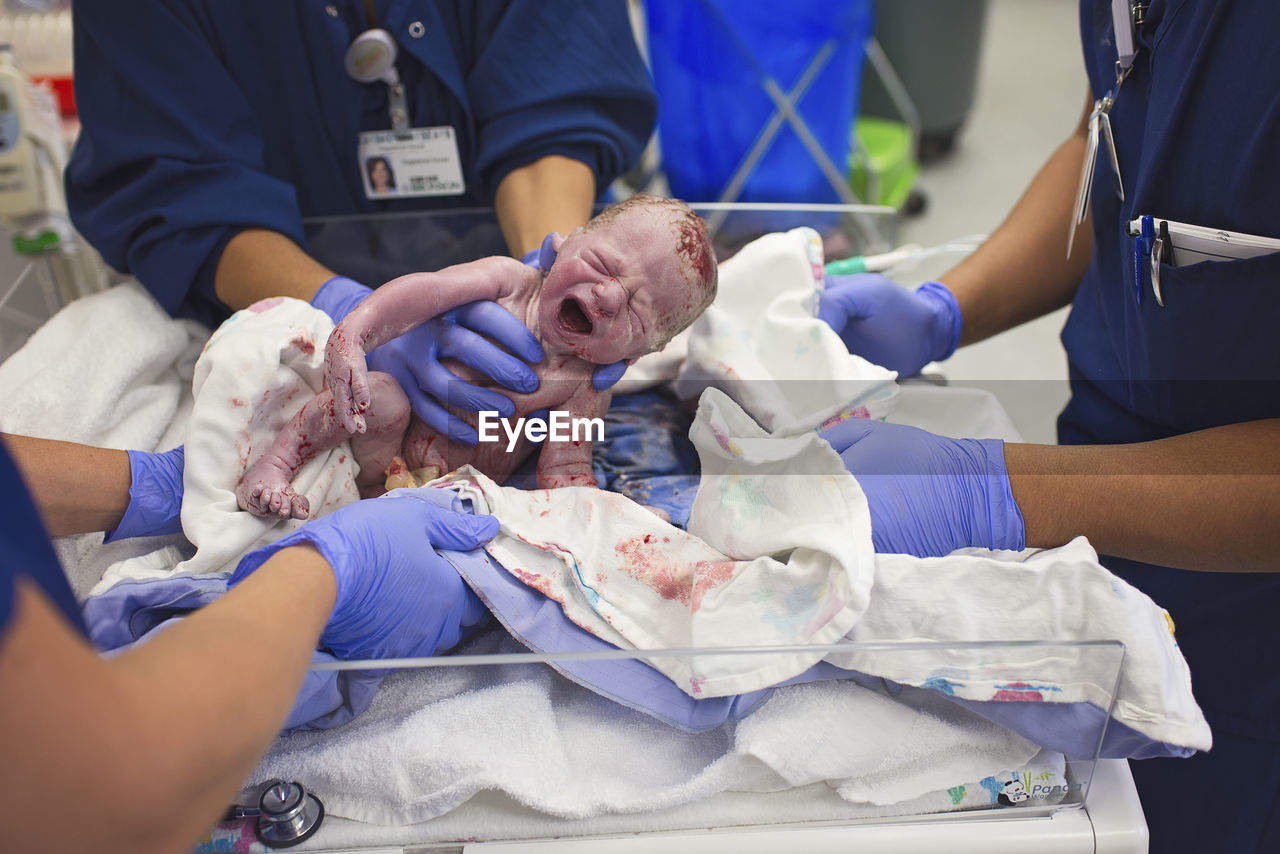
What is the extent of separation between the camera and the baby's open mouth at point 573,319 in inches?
37.4

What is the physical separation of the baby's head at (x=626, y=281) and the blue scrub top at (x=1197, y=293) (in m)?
0.46

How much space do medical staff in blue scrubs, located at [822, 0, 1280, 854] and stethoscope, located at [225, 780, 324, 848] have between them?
55cm

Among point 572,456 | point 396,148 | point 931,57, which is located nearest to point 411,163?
point 396,148

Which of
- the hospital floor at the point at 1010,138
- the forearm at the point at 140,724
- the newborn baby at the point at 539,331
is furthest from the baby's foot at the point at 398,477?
the hospital floor at the point at 1010,138

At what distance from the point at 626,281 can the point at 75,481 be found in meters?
0.58

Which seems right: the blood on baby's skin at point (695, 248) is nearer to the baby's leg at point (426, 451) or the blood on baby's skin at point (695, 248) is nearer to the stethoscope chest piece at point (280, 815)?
the baby's leg at point (426, 451)

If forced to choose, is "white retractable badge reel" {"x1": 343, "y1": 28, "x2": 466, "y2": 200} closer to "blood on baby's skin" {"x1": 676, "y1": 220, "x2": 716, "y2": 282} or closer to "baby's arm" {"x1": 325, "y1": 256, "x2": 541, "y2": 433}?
"baby's arm" {"x1": 325, "y1": 256, "x2": 541, "y2": 433}

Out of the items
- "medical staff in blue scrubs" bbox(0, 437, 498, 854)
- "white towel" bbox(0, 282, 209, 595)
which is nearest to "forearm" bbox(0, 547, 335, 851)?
"medical staff in blue scrubs" bbox(0, 437, 498, 854)

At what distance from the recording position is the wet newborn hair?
95 centimetres

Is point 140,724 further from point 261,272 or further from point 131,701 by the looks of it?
point 261,272

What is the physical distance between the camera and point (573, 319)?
3.13ft

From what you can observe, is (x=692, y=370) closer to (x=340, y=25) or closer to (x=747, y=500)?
(x=747, y=500)

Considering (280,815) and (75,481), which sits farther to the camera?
(75,481)

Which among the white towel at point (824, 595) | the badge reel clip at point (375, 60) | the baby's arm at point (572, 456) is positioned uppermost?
the badge reel clip at point (375, 60)
